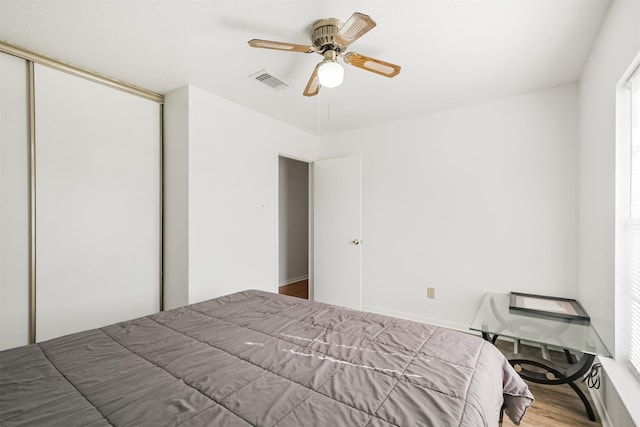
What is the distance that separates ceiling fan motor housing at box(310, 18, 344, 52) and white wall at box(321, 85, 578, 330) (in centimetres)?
198

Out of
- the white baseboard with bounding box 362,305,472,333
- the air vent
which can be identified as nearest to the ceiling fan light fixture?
the air vent

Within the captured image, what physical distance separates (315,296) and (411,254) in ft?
4.85

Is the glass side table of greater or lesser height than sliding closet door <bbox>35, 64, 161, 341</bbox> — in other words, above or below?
below

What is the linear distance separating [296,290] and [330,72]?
3886 millimetres

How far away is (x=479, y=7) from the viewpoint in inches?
65.2

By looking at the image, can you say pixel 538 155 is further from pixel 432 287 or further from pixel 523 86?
pixel 432 287

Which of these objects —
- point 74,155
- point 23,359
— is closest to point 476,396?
point 23,359

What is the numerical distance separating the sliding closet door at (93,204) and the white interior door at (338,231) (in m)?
2.02

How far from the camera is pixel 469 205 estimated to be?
122 inches

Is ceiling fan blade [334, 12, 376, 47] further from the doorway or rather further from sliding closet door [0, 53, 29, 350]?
the doorway

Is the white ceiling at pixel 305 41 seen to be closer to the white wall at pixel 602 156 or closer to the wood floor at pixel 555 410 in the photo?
the white wall at pixel 602 156

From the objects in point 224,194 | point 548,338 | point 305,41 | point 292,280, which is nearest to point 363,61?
point 305,41

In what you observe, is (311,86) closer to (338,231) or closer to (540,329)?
(338,231)

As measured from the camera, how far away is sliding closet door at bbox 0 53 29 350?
1.97 m
